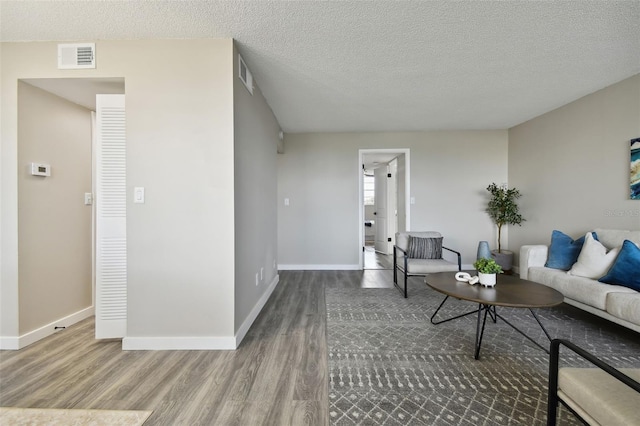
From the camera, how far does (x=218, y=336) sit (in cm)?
211

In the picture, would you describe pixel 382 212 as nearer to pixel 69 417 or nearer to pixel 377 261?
pixel 377 261

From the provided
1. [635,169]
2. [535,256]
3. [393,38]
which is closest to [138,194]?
[393,38]

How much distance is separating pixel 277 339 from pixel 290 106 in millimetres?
2849

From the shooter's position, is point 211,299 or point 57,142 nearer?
point 211,299

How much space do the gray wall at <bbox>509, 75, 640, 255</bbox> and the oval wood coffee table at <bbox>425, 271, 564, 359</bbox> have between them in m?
1.69

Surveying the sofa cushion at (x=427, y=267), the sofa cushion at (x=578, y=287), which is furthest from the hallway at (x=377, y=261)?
the sofa cushion at (x=578, y=287)

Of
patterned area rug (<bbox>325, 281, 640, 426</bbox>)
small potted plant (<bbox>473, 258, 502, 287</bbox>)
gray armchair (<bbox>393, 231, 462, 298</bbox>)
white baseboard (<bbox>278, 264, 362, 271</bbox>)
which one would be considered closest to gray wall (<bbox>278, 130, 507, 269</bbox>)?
white baseboard (<bbox>278, 264, 362, 271</bbox>)

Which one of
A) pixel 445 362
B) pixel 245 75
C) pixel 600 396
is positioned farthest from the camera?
pixel 245 75

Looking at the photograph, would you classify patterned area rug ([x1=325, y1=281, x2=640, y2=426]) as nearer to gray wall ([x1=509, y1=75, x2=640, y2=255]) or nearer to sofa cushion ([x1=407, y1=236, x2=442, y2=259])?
sofa cushion ([x1=407, y1=236, x2=442, y2=259])

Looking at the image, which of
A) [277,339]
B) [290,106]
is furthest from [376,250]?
[277,339]

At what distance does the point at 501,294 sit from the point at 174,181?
2.75 metres

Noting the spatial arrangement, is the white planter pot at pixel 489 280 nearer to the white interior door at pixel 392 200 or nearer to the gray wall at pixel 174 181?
the gray wall at pixel 174 181

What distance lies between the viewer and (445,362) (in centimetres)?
189

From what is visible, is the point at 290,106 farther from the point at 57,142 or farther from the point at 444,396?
the point at 444,396
